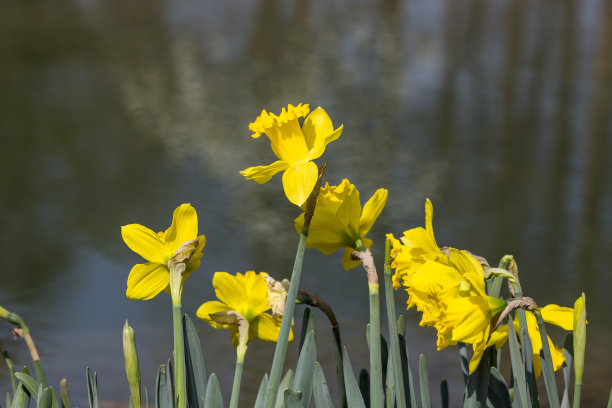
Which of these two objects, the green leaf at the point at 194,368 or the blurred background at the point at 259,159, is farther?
the blurred background at the point at 259,159

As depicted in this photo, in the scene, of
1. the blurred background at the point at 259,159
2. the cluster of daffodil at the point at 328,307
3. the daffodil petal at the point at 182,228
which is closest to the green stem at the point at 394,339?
the cluster of daffodil at the point at 328,307

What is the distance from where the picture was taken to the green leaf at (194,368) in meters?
0.83

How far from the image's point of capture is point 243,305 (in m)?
0.82

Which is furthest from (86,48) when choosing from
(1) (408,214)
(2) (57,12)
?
(1) (408,214)

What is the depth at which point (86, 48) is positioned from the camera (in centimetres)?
577

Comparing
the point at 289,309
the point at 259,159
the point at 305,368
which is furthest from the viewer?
the point at 259,159

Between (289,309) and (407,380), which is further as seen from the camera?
(407,380)

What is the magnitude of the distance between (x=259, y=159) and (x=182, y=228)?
2763 millimetres

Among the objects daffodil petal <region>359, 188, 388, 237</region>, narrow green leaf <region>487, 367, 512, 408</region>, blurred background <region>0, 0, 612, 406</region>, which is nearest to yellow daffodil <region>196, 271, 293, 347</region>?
daffodil petal <region>359, 188, 388, 237</region>

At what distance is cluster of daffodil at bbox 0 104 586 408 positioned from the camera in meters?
0.70

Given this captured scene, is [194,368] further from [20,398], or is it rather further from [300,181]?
[300,181]

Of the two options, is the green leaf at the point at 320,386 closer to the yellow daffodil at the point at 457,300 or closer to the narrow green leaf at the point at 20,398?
the yellow daffodil at the point at 457,300

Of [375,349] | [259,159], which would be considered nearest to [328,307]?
[375,349]

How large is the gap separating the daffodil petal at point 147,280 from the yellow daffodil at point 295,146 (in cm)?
16
